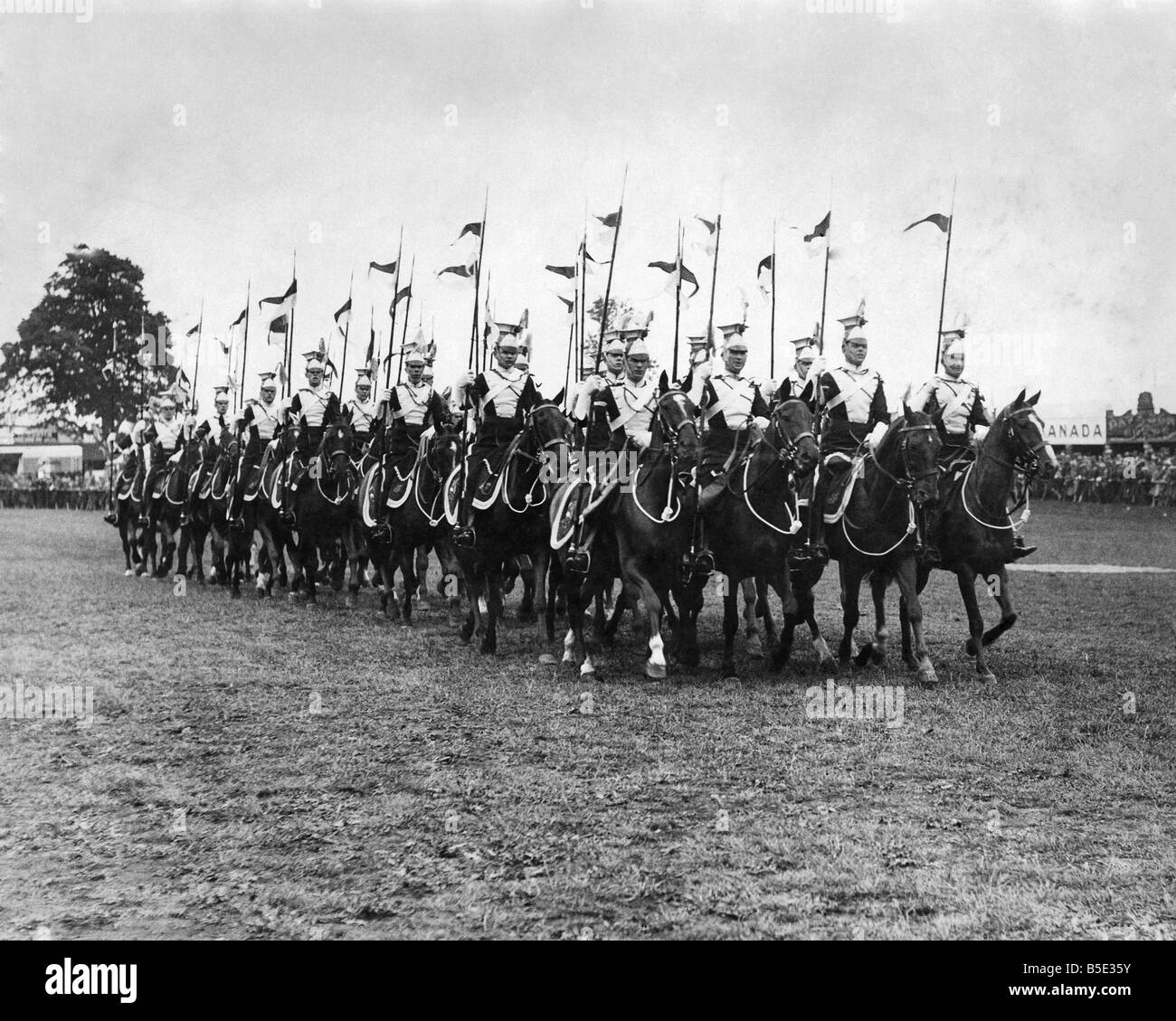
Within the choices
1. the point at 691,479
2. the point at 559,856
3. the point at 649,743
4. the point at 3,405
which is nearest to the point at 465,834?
the point at 559,856

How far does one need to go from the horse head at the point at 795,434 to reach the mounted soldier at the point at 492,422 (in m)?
3.07

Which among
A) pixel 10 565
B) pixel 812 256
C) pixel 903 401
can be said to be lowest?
pixel 10 565

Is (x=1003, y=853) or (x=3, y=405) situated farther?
(x=3, y=405)

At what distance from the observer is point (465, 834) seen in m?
6.03

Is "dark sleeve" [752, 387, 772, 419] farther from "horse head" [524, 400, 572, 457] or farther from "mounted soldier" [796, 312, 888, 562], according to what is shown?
"horse head" [524, 400, 572, 457]

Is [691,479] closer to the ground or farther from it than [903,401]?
closer to the ground

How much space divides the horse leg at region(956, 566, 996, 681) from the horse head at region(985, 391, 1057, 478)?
1146 millimetres

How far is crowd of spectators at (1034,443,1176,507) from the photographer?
120 ft

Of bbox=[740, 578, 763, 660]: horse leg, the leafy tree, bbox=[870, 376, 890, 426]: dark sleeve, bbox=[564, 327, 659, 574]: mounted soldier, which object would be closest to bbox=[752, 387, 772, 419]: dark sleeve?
bbox=[564, 327, 659, 574]: mounted soldier

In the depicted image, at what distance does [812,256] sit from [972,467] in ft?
17.8

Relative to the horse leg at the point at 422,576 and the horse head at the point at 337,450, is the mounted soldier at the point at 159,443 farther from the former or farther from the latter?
the horse head at the point at 337,450

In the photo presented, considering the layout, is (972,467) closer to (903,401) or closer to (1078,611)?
(903,401)

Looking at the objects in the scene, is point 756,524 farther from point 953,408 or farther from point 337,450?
point 337,450

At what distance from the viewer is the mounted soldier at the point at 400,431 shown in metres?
14.8
